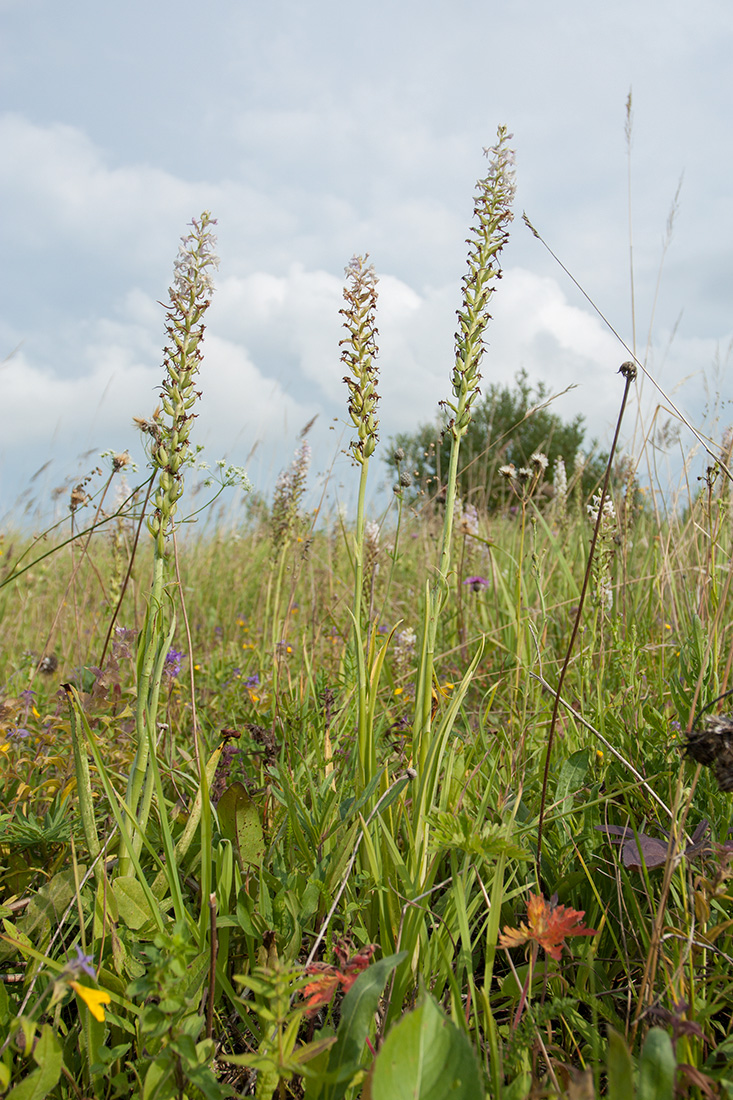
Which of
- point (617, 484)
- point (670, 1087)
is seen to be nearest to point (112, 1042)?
point (670, 1087)

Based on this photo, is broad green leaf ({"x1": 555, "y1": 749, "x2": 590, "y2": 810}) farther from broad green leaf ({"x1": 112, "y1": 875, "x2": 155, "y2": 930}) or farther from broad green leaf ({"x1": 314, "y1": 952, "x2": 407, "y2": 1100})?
broad green leaf ({"x1": 112, "y1": 875, "x2": 155, "y2": 930})

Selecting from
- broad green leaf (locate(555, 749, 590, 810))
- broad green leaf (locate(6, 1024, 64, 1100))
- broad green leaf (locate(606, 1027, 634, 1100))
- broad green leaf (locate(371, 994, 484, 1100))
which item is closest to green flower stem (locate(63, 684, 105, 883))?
broad green leaf (locate(6, 1024, 64, 1100))

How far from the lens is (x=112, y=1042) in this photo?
123 cm

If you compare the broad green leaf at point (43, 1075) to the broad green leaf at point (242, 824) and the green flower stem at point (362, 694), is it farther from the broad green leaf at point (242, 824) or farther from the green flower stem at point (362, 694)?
the green flower stem at point (362, 694)

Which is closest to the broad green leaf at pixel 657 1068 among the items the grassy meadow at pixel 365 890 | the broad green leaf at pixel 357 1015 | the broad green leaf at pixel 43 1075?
the grassy meadow at pixel 365 890

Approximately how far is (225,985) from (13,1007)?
1.31ft

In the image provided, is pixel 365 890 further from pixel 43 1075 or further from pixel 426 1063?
pixel 43 1075

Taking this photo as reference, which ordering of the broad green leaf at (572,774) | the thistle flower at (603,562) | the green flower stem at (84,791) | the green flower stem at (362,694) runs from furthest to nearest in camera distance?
the thistle flower at (603,562) < the broad green leaf at (572,774) < the green flower stem at (362,694) < the green flower stem at (84,791)

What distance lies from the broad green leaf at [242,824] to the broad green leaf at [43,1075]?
526mm

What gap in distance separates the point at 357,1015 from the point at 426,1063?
17 cm

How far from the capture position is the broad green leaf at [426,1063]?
901 millimetres

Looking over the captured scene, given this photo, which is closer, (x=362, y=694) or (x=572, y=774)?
(x=362, y=694)

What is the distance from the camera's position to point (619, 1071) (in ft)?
2.72

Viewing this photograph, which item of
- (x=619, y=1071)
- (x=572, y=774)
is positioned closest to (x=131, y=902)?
(x=619, y=1071)
